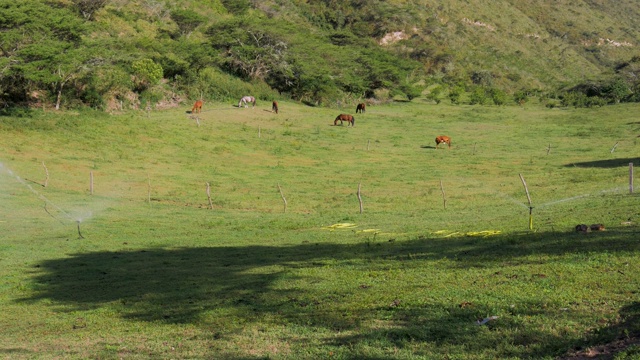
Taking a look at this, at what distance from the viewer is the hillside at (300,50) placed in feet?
190

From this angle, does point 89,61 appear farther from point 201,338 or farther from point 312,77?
point 201,338

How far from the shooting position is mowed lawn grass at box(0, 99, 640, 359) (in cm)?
1271

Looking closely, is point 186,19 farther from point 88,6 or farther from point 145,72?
point 145,72

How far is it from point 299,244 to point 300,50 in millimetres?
66490

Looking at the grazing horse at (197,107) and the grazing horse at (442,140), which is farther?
the grazing horse at (197,107)

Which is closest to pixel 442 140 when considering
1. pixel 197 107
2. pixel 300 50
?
pixel 197 107

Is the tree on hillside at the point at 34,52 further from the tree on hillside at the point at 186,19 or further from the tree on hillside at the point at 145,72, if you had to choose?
the tree on hillside at the point at 186,19

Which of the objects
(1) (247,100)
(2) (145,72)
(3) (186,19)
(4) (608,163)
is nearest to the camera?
(4) (608,163)

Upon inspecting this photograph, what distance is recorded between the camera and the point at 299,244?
25.0m

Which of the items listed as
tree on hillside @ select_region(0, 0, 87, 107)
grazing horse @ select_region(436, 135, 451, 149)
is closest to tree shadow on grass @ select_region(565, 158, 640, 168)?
grazing horse @ select_region(436, 135, 451, 149)

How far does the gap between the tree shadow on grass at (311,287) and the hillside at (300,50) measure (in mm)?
35919

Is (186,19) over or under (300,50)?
over

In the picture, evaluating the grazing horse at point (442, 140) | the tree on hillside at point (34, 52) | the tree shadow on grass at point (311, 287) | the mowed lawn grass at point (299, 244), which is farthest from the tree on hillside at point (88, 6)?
the tree shadow on grass at point (311, 287)

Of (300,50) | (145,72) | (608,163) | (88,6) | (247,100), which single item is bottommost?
(608,163)
